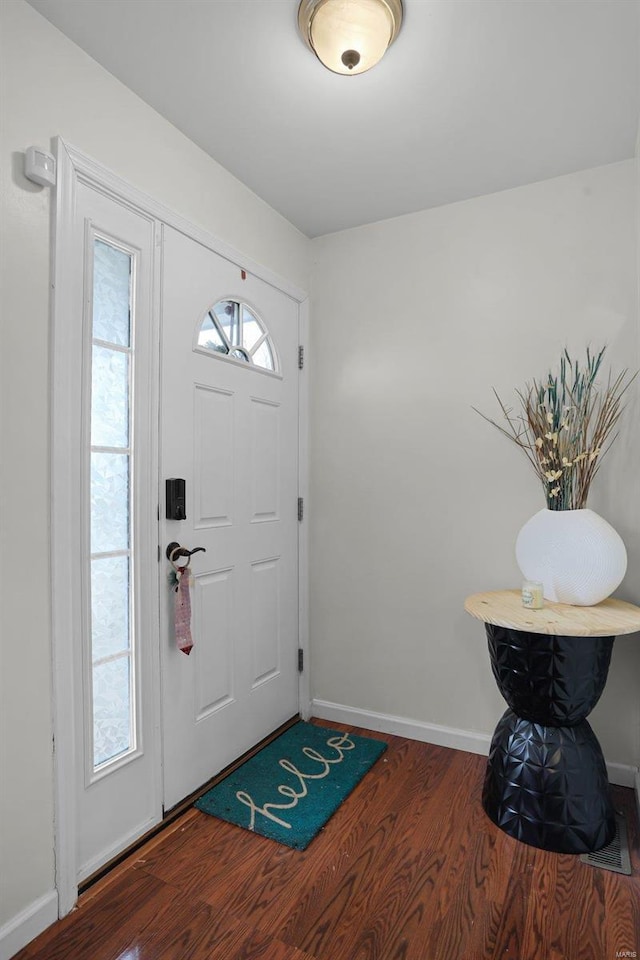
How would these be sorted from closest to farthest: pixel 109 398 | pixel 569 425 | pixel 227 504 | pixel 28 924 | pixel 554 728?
pixel 28 924, pixel 109 398, pixel 554 728, pixel 569 425, pixel 227 504

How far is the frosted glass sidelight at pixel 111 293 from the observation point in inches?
67.7

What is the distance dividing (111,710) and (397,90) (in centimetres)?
225

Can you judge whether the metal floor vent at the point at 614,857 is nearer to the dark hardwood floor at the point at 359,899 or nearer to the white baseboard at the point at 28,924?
the dark hardwood floor at the point at 359,899

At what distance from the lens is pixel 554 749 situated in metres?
1.86

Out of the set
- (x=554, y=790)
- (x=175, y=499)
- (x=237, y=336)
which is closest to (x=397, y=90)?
(x=237, y=336)

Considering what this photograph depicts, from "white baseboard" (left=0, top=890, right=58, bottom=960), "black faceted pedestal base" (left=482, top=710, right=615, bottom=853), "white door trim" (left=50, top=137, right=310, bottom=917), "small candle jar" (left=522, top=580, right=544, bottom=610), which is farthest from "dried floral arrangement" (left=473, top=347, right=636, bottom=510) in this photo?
"white baseboard" (left=0, top=890, right=58, bottom=960)

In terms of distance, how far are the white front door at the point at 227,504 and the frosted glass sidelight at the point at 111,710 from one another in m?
0.16

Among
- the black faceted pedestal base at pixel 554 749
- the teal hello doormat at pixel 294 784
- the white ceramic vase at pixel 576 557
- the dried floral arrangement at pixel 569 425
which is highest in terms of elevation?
the dried floral arrangement at pixel 569 425

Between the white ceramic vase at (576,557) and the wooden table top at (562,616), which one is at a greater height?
the white ceramic vase at (576,557)

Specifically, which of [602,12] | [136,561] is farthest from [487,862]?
[602,12]

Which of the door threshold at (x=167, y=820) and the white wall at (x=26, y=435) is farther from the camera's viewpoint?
the door threshold at (x=167, y=820)

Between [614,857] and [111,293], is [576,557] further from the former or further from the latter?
[111,293]

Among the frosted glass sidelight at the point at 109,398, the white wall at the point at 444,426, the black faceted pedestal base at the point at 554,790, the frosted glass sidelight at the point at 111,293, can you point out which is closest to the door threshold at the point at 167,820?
the white wall at the point at 444,426

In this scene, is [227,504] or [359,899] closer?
[359,899]
